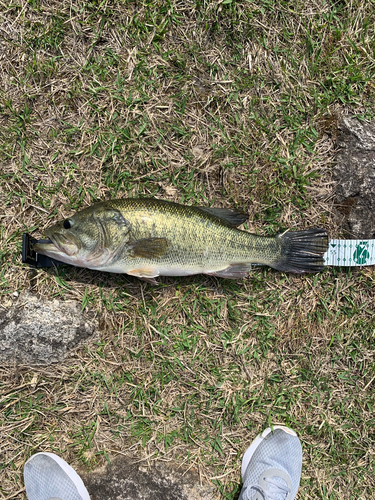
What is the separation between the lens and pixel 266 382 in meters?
3.73

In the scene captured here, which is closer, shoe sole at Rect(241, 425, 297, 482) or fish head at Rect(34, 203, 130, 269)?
fish head at Rect(34, 203, 130, 269)

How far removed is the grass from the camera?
3592 millimetres

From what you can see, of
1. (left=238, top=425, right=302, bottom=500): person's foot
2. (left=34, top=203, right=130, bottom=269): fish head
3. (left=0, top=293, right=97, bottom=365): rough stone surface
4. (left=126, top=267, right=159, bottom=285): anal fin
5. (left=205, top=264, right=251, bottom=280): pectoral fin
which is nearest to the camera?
(left=34, top=203, right=130, bottom=269): fish head

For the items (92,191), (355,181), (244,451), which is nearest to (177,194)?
(92,191)

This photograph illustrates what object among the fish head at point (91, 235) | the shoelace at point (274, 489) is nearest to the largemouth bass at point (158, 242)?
the fish head at point (91, 235)

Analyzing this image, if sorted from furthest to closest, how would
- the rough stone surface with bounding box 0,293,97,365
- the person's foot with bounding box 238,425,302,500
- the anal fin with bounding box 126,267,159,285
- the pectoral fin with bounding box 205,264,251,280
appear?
the person's foot with bounding box 238,425,302,500 → the rough stone surface with bounding box 0,293,97,365 → the pectoral fin with bounding box 205,264,251,280 → the anal fin with bounding box 126,267,159,285

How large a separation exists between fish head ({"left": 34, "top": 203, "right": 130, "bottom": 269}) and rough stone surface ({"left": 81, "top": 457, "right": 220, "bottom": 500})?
223 centimetres

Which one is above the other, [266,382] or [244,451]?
[266,382]

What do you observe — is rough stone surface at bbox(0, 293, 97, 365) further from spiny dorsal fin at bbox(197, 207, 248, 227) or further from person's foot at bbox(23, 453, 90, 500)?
spiny dorsal fin at bbox(197, 207, 248, 227)

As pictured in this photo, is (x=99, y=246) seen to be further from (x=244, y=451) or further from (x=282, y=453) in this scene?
(x=282, y=453)

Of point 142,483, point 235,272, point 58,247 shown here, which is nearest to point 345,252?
point 235,272

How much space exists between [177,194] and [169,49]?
1530 mm

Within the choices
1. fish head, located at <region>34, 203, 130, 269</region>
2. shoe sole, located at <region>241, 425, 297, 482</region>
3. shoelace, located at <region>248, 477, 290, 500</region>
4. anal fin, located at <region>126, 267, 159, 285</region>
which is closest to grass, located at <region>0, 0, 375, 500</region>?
shoe sole, located at <region>241, 425, 297, 482</region>

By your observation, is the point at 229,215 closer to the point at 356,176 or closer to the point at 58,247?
the point at 356,176
